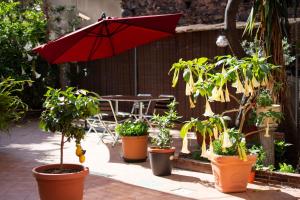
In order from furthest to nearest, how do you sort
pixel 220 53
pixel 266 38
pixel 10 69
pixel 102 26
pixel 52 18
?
pixel 52 18 → pixel 10 69 → pixel 220 53 → pixel 102 26 → pixel 266 38

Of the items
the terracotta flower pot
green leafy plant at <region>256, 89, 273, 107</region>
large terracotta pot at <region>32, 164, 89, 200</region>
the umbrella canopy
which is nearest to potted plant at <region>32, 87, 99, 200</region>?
large terracotta pot at <region>32, 164, 89, 200</region>

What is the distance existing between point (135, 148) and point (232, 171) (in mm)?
2194

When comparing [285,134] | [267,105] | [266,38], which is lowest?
[285,134]

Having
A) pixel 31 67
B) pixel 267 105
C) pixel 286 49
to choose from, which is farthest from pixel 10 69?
pixel 267 105

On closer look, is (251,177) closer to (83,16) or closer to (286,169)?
(286,169)

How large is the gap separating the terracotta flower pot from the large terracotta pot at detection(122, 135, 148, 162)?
0.82 metres

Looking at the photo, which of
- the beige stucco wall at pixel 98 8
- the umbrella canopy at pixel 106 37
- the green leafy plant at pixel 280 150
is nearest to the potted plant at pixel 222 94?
the green leafy plant at pixel 280 150

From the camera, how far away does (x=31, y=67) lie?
44.8 feet

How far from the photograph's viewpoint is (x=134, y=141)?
734 centimetres

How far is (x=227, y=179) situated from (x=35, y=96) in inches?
370

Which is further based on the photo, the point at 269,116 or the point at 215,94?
the point at 269,116

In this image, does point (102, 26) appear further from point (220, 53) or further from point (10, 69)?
point (10, 69)

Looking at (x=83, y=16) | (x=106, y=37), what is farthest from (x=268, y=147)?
(x=83, y=16)

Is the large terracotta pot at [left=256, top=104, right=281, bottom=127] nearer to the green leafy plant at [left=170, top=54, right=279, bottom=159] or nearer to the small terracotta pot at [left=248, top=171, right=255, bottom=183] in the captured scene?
the green leafy plant at [left=170, top=54, right=279, bottom=159]
